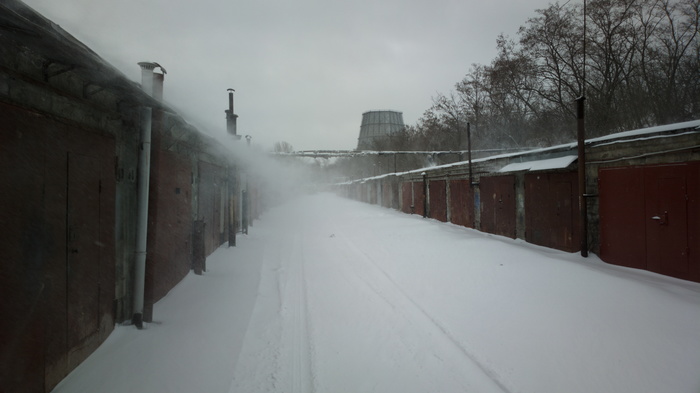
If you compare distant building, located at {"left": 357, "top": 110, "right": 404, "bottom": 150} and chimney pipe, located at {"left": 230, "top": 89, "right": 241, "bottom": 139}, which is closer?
chimney pipe, located at {"left": 230, "top": 89, "right": 241, "bottom": 139}

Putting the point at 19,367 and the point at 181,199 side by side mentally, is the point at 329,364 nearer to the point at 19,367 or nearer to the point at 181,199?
the point at 19,367

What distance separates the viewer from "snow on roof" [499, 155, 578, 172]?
7.91 m

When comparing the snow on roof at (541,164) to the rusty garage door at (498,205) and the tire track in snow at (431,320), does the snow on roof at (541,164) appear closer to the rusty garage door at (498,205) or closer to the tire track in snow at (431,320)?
the rusty garage door at (498,205)

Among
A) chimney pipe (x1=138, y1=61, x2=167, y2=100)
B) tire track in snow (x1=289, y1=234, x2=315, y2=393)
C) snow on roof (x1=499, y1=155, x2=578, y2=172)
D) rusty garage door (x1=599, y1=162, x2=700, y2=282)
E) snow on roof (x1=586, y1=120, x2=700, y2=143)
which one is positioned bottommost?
tire track in snow (x1=289, y1=234, x2=315, y2=393)

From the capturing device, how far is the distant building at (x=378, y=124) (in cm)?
5741

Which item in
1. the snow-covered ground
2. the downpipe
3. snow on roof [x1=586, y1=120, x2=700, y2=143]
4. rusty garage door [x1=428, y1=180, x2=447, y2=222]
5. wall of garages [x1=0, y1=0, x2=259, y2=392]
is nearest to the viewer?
wall of garages [x1=0, y1=0, x2=259, y2=392]

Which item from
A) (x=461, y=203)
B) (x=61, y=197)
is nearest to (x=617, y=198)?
(x=461, y=203)

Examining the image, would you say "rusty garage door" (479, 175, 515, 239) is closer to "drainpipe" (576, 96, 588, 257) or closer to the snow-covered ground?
"drainpipe" (576, 96, 588, 257)

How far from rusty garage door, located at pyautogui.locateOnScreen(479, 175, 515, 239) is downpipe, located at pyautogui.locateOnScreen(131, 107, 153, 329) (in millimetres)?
9508

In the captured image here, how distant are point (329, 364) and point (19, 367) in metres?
2.67

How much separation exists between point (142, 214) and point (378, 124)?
55249mm

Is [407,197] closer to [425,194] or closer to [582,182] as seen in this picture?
[425,194]

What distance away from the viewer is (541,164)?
29.0 feet

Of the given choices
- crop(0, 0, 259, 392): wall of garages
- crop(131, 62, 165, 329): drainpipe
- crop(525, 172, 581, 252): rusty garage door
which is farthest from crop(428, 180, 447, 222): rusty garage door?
crop(131, 62, 165, 329): drainpipe
